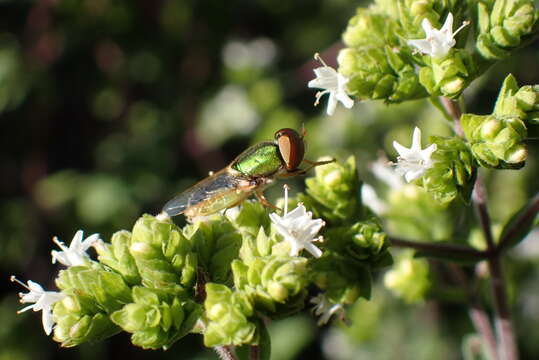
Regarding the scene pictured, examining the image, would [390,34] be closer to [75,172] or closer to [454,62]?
Result: [454,62]

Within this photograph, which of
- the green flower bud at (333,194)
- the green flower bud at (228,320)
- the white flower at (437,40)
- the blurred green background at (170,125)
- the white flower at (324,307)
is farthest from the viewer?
the blurred green background at (170,125)

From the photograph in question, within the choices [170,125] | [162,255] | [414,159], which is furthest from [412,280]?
[170,125]

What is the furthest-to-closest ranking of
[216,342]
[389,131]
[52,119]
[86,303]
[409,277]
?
1. [52,119]
2. [389,131]
3. [409,277]
4. [86,303]
5. [216,342]

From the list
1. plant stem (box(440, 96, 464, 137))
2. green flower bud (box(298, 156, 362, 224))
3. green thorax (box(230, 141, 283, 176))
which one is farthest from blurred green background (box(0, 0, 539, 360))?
green thorax (box(230, 141, 283, 176))

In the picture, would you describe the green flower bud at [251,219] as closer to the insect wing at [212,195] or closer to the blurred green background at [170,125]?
the insect wing at [212,195]

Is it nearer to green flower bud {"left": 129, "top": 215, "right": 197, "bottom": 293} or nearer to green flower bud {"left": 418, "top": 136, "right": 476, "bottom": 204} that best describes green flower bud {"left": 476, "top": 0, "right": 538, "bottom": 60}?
green flower bud {"left": 418, "top": 136, "right": 476, "bottom": 204}

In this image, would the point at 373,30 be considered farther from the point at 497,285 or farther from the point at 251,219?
the point at 497,285

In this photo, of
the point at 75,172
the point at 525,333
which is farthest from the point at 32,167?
the point at 525,333

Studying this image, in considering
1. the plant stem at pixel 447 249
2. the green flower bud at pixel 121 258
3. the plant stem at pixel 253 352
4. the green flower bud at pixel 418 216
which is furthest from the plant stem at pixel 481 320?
the green flower bud at pixel 121 258
